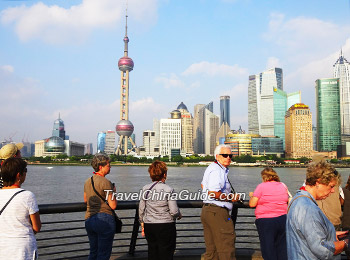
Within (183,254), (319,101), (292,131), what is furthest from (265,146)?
(183,254)

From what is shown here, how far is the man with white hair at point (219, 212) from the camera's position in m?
4.62

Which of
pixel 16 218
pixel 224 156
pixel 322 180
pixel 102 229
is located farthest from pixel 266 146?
pixel 16 218

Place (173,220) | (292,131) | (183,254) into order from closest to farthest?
(173,220)
(183,254)
(292,131)

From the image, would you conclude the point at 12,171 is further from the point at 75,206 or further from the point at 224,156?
the point at 224,156

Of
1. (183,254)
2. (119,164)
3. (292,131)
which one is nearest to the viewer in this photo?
(183,254)

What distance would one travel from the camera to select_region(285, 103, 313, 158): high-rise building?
180m

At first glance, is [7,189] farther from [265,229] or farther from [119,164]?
[119,164]

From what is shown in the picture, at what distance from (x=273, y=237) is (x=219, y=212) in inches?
38.5

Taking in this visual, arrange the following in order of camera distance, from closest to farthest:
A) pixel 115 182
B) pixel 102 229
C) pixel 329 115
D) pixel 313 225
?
pixel 313 225 → pixel 102 229 → pixel 115 182 → pixel 329 115

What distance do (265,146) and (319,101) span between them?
4309cm

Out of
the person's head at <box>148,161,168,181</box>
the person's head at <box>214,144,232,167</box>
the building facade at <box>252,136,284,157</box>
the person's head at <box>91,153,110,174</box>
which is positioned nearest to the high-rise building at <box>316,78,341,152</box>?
the building facade at <box>252,136,284,157</box>

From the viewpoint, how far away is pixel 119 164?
15975 centimetres

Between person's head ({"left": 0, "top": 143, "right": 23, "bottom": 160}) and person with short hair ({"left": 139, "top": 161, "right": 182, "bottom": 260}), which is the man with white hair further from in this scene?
person's head ({"left": 0, "top": 143, "right": 23, "bottom": 160})

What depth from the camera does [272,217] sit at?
4957mm
